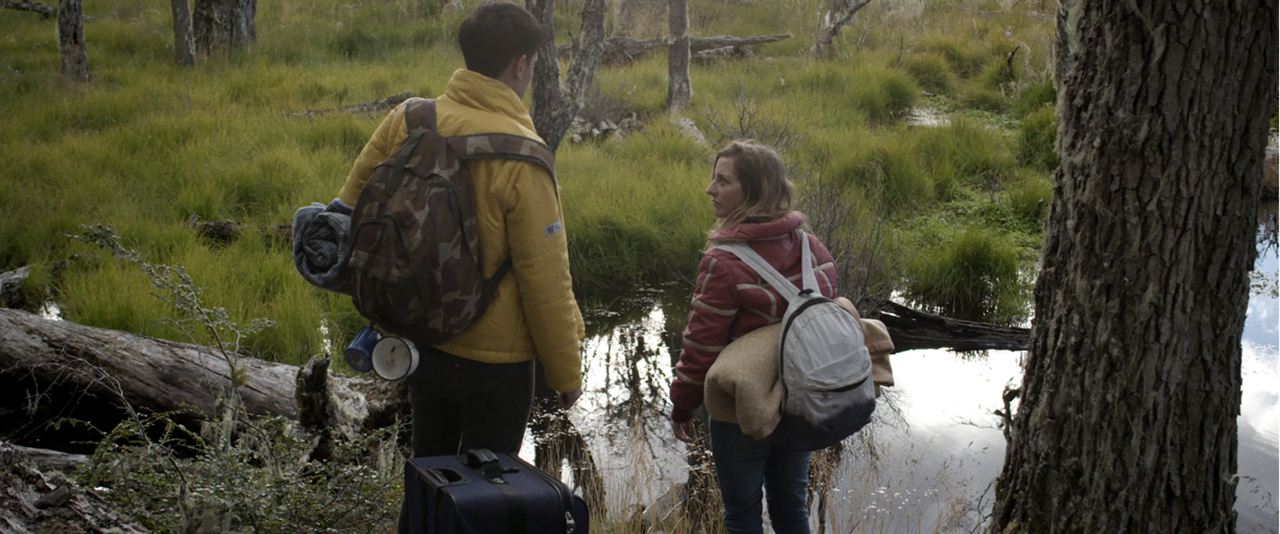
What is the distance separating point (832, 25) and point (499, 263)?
1252 cm

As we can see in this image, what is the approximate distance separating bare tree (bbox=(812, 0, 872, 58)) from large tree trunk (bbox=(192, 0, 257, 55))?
24.5 feet

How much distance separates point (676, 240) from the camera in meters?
8.40

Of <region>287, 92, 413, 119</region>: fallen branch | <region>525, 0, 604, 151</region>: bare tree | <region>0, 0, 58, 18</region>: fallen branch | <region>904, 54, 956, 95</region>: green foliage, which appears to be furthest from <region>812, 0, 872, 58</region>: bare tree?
<region>0, 0, 58, 18</region>: fallen branch

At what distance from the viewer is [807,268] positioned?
3250mm

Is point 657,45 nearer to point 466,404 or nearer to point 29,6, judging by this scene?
point 29,6

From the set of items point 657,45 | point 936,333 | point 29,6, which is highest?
point 657,45

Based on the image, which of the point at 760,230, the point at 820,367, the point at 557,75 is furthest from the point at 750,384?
the point at 557,75

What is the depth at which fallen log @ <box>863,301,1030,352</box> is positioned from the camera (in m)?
7.13

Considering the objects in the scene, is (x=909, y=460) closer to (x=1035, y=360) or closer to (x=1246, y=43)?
(x=1035, y=360)

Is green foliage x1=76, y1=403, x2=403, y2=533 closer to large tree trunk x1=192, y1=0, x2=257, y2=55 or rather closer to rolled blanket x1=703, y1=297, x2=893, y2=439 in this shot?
rolled blanket x1=703, y1=297, x2=893, y2=439

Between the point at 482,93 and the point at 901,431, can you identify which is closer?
the point at 482,93

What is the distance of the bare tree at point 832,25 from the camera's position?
14.6 m

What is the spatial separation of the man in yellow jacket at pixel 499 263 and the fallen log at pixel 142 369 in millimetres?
1866

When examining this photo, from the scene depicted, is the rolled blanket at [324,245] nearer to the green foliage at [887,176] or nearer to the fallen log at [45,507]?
the fallen log at [45,507]
